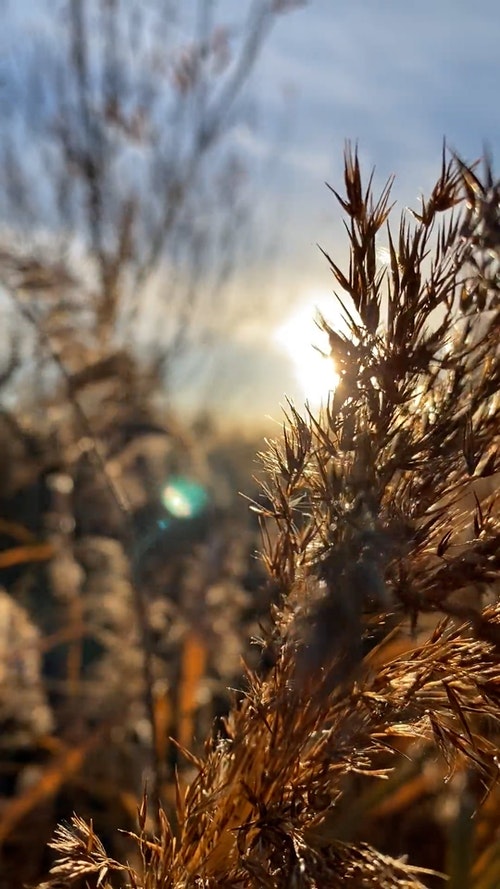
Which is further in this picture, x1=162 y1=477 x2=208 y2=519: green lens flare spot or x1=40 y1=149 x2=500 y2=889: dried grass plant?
x1=162 y1=477 x2=208 y2=519: green lens flare spot

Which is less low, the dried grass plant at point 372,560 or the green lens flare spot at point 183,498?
the green lens flare spot at point 183,498

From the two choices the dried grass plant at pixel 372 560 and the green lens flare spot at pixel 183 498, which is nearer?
the dried grass plant at pixel 372 560

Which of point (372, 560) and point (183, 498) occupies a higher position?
point (183, 498)

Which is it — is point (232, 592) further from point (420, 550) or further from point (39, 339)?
point (420, 550)

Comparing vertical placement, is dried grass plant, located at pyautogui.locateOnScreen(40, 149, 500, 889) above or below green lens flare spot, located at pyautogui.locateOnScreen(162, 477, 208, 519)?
below

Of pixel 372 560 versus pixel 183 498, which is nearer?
pixel 372 560

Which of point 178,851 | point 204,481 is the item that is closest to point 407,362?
point 178,851
